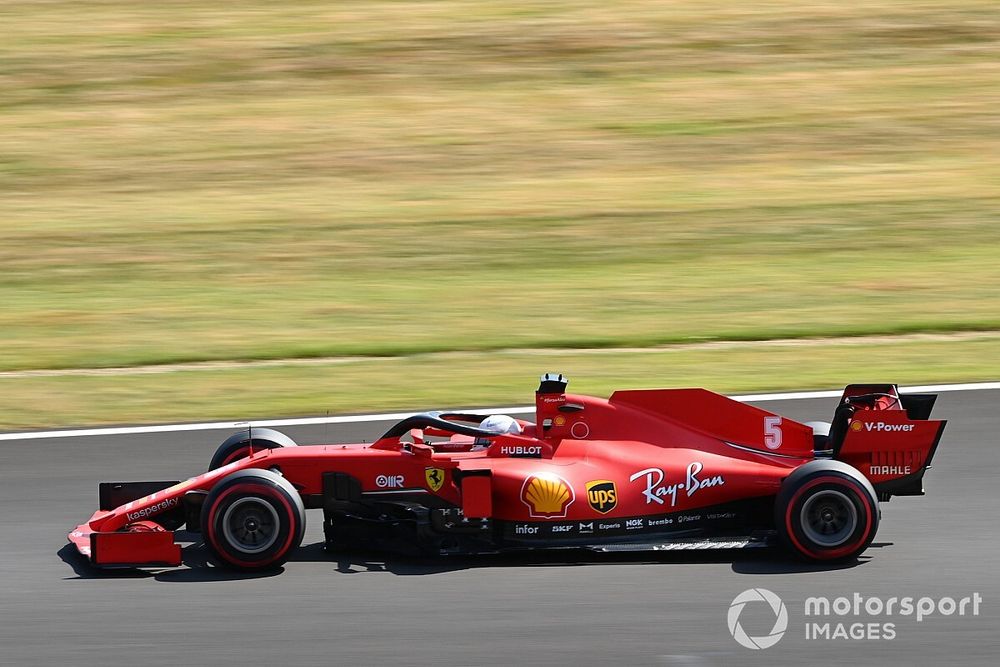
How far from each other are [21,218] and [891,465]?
1261 cm

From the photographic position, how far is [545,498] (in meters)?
6.27

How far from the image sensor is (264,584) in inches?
244

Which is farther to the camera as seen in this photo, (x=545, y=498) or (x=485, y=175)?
(x=485, y=175)

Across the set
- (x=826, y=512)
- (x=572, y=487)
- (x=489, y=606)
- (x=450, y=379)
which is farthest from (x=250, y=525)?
(x=450, y=379)

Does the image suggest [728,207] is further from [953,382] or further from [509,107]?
[953,382]

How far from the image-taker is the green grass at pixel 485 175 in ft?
41.2

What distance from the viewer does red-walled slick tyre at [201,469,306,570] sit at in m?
6.19

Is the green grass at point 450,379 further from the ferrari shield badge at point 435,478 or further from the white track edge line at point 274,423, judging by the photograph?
the ferrari shield badge at point 435,478

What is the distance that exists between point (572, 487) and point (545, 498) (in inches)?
5.5

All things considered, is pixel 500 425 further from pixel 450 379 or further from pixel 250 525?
pixel 450 379

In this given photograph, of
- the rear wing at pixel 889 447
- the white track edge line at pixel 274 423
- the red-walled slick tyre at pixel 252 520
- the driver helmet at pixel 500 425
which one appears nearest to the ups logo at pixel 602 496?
the driver helmet at pixel 500 425

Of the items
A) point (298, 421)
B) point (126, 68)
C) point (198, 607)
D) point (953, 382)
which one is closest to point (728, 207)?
point (953, 382)

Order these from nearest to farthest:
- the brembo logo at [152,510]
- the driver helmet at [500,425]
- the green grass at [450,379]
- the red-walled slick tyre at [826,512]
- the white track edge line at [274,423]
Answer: the red-walled slick tyre at [826,512] → the brembo logo at [152,510] → the driver helmet at [500,425] → the white track edge line at [274,423] → the green grass at [450,379]

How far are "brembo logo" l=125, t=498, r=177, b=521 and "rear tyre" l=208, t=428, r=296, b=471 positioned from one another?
57 cm
